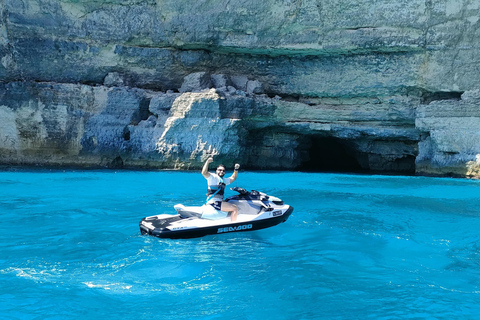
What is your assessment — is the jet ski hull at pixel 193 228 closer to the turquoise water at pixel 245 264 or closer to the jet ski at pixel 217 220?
the jet ski at pixel 217 220

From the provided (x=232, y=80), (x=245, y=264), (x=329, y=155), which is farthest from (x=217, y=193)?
(x=329, y=155)

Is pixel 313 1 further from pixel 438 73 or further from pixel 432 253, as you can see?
pixel 432 253

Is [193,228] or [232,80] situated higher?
[232,80]

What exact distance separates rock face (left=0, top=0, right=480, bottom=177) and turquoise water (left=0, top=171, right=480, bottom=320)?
8.06m

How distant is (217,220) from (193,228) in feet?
1.69

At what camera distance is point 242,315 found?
452cm

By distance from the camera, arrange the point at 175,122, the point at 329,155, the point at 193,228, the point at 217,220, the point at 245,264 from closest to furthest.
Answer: the point at 245,264 → the point at 193,228 → the point at 217,220 → the point at 175,122 → the point at 329,155

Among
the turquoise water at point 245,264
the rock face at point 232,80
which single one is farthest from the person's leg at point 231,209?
the rock face at point 232,80

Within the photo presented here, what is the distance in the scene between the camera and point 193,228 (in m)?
7.16

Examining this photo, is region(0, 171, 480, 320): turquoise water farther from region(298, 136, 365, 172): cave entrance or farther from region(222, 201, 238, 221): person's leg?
region(298, 136, 365, 172): cave entrance

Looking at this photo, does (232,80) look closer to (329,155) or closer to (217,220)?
(329,155)

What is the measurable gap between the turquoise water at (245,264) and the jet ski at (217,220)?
163 millimetres

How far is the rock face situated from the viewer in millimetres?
17641

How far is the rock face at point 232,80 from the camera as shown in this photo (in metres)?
17.6
